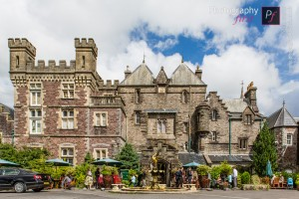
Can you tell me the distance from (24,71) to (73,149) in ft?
31.1

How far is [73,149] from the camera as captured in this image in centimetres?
4028

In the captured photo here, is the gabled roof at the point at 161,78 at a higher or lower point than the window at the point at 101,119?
higher

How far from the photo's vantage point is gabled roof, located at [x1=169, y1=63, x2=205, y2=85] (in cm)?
4775

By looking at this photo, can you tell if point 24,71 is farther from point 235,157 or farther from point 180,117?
point 235,157

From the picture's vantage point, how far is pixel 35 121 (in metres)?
40.9

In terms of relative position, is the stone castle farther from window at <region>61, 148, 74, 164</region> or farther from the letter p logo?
the letter p logo

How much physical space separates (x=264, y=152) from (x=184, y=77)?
12.9 meters

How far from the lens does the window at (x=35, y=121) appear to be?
40844 mm

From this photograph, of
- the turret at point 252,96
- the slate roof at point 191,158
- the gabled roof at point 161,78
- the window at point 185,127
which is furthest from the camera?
the turret at point 252,96

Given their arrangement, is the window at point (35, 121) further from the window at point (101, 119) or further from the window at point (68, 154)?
the window at point (101, 119)

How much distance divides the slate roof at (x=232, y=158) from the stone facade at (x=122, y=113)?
383mm

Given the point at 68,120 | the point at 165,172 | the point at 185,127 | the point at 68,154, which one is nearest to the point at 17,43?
the point at 68,120

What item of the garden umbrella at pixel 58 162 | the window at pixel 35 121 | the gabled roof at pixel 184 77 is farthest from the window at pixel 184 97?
the garden umbrella at pixel 58 162

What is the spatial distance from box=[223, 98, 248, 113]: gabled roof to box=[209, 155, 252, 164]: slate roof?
6.22m
